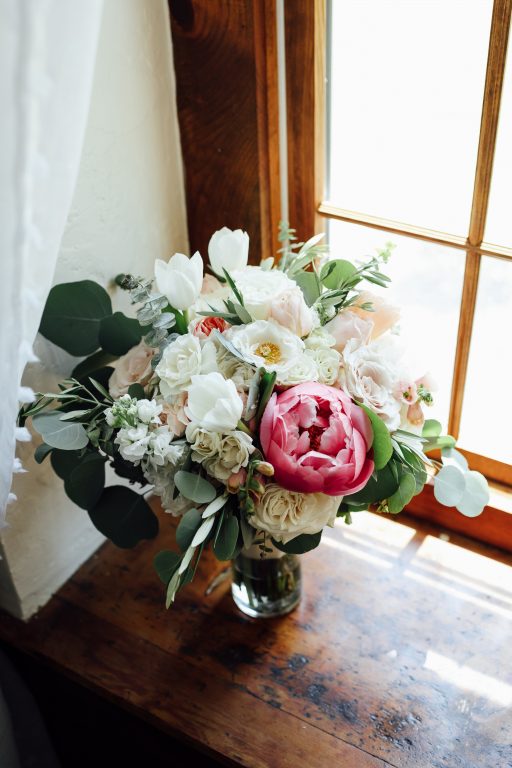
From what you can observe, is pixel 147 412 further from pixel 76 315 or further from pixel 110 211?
pixel 110 211

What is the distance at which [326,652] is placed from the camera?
1.23 meters

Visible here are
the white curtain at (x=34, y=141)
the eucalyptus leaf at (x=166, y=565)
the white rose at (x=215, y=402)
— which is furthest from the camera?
the eucalyptus leaf at (x=166, y=565)

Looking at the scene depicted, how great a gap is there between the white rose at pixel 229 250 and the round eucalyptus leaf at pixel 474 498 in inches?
17.2

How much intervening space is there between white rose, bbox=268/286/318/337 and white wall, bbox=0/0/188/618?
338mm

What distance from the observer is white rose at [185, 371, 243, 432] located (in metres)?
0.89

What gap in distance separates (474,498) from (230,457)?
0.39 metres

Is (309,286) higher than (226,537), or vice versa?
(309,286)

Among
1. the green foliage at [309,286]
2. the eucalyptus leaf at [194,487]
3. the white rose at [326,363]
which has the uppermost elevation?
the green foliage at [309,286]

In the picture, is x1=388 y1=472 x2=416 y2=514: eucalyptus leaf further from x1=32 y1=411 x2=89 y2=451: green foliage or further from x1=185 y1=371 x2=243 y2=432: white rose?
x1=32 y1=411 x2=89 y2=451: green foliage

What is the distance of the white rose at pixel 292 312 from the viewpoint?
0.97m

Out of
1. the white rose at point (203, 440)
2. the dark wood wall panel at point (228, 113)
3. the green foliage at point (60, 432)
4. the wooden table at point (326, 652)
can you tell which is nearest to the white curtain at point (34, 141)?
the green foliage at point (60, 432)

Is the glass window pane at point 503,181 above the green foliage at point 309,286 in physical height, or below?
above

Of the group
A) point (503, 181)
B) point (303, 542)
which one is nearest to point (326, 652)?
point (303, 542)

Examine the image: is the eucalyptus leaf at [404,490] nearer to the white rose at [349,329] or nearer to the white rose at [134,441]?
the white rose at [349,329]
